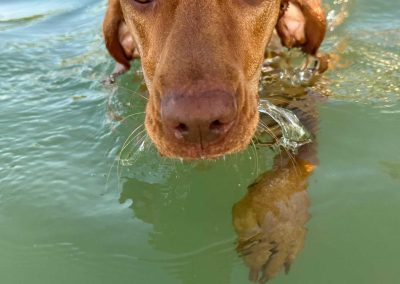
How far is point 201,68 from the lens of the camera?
2.64m

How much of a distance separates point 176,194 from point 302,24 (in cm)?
181

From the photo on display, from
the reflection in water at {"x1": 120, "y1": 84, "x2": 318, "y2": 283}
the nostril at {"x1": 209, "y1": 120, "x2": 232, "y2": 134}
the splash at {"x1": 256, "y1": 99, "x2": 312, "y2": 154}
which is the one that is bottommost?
the reflection in water at {"x1": 120, "y1": 84, "x2": 318, "y2": 283}

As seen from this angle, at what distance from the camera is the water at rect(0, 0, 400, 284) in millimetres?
3184

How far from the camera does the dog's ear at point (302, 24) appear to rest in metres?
4.46

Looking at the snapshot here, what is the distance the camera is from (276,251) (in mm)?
3078

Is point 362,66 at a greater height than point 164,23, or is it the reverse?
point 164,23

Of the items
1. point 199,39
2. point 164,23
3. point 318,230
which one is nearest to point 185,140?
point 199,39

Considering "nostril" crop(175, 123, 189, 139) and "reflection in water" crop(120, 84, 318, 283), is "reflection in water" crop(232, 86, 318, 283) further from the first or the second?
"nostril" crop(175, 123, 189, 139)

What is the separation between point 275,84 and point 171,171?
1.40 meters

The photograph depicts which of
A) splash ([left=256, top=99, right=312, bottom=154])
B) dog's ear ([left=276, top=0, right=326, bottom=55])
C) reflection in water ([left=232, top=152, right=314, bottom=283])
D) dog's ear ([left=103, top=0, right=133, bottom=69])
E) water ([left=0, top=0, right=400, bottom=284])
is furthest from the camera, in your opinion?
dog's ear ([left=276, top=0, right=326, bottom=55])

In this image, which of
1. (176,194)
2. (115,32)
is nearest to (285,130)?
(176,194)

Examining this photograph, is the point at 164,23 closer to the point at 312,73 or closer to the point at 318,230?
the point at 318,230

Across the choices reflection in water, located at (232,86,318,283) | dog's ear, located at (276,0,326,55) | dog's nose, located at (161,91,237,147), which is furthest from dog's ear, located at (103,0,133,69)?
dog's nose, located at (161,91,237,147)

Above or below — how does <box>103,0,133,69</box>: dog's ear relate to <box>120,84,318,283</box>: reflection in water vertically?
above
